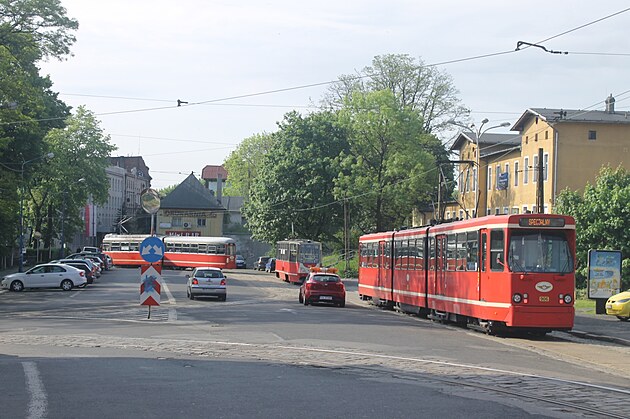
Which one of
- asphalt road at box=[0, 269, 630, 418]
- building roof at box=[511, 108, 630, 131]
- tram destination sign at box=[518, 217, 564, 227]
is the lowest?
asphalt road at box=[0, 269, 630, 418]

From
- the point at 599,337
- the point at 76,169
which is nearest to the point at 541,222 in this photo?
the point at 599,337

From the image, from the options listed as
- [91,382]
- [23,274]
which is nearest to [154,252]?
[91,382]

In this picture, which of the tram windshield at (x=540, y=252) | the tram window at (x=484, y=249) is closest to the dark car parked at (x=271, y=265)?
the tram window at (x=484, y=249)

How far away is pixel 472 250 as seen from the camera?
80.3 feet

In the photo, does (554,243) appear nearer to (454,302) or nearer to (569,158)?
(454,302)

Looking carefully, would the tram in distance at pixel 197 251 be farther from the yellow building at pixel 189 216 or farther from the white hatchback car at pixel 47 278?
the yellow building at pixel 189 216

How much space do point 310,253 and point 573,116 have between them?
1998cm

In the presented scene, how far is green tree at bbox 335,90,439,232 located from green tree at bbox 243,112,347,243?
9.59 feet

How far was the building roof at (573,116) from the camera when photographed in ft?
189

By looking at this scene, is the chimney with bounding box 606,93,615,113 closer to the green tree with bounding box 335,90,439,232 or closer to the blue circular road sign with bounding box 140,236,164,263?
the green tree with bounding box 335,90,439,232

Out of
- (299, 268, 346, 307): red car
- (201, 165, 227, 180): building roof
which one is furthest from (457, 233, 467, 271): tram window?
(201, 165, 227, 180): building roof

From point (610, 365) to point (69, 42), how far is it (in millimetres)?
36078

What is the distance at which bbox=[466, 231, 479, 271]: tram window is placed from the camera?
79.0 ft

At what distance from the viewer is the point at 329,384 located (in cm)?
1284
